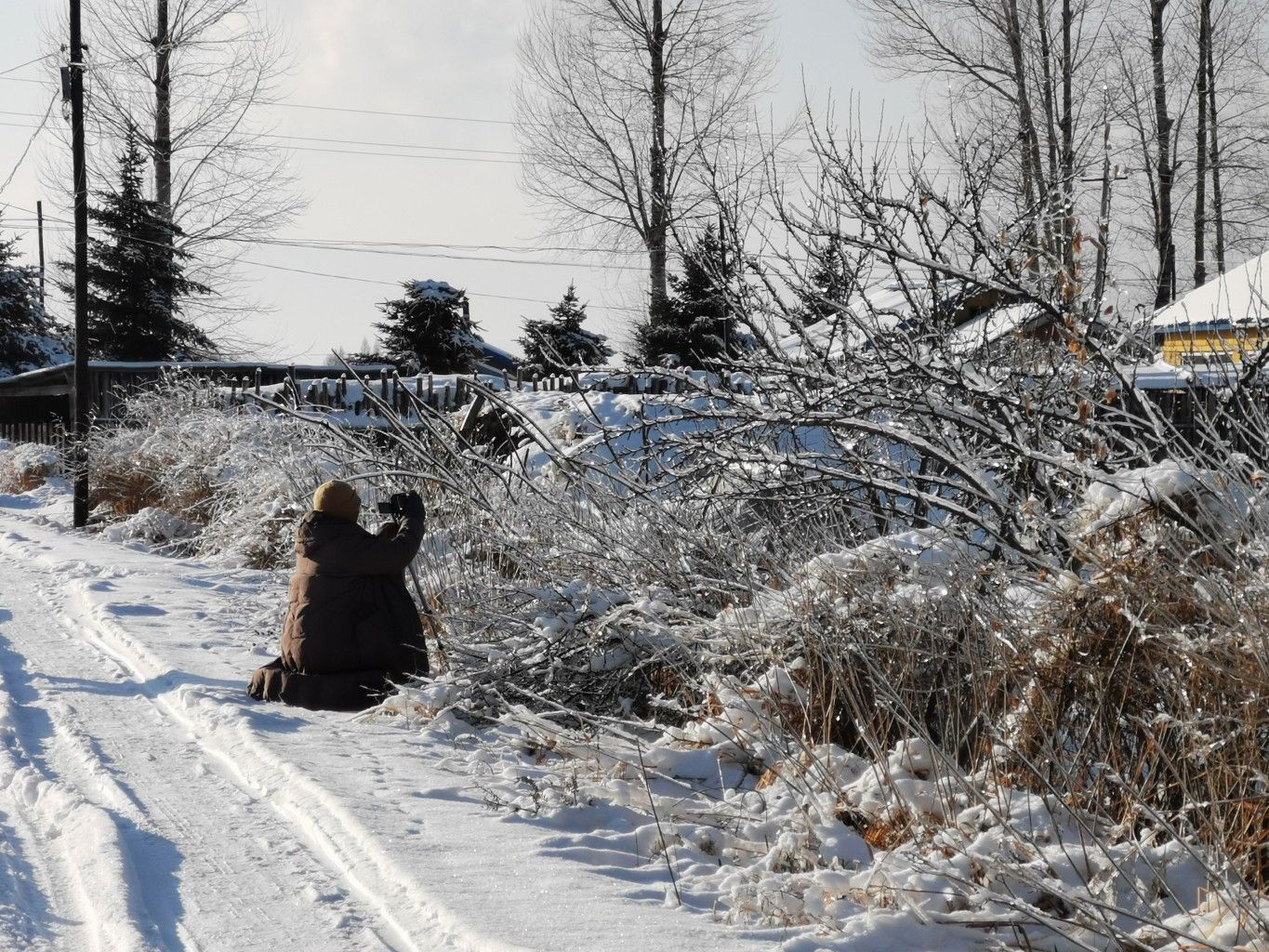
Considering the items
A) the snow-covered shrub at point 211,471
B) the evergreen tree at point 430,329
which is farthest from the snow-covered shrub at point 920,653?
the evergreen tree at point 430,329

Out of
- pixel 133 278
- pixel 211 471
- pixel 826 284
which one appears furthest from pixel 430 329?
pixel 826 284

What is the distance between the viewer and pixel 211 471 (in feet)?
41.9

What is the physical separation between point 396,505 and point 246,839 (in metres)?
2.39

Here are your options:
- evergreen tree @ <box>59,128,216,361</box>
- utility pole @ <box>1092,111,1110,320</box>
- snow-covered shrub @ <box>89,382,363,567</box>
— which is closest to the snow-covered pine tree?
evergreen tree @ <box>59,128,216,361</box>

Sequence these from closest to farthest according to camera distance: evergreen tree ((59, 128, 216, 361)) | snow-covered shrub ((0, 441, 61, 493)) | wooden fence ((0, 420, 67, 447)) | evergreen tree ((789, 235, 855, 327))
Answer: evergreen tree ((789, 235, 855, 327)), snow-covered shrub ((0, 441, 61, 493)), wooden fence ((0, 420, 67, 447)), evergreen tree ((59, 128, 216, 361))

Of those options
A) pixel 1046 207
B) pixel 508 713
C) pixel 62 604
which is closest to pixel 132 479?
pixel 62 604

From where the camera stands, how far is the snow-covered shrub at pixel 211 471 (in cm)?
1057

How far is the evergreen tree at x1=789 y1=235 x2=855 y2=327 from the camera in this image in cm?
630

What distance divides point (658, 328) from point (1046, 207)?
18795 millimetres

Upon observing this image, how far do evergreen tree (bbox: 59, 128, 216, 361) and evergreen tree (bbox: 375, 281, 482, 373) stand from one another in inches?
229

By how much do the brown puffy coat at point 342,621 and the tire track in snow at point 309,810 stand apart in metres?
0.39

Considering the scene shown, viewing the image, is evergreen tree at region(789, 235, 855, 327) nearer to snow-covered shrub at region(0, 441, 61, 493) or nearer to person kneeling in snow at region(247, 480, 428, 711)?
person kneeling in snow at region(247, 480, 428, 711)

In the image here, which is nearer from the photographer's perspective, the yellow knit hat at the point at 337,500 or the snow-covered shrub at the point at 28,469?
the yellow knit hat at the point at 337,500

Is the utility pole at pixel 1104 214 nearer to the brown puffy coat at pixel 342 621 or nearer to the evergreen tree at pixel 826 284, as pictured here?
the evergreen tree at pixel 826 284
